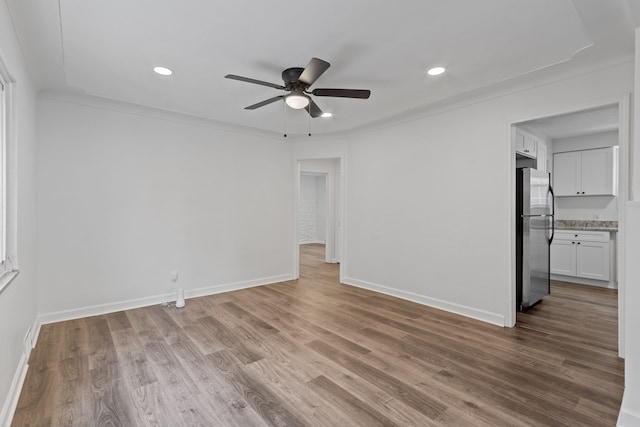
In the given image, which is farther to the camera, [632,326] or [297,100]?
[297,100]

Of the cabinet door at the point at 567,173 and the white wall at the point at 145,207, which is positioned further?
the cabinet door at the point at 567,173

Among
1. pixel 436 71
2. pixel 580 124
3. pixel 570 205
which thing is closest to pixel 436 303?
pixel 436 71

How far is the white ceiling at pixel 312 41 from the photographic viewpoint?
196 cm

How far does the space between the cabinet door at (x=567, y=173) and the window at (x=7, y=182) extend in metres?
7.29

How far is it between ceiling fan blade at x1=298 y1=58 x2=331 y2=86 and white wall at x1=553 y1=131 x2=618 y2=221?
538 centimetres

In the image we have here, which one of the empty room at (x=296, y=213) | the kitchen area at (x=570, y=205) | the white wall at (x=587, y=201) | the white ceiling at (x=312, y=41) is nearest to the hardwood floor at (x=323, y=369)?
the empty room at (x=296, y=213)

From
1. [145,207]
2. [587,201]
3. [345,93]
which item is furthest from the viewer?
[587,201]

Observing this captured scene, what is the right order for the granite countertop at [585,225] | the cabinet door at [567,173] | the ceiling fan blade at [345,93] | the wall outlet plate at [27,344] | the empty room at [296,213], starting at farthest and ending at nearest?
1. the cabinet door at [567,173]
2. the granite countertop at [585,225]
3. the ceiling fan blade at [345,93]
4. the wall outlet plate at [27,344]
5. the empty room at [296,213]

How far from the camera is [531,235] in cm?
376

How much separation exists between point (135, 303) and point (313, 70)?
11.7ft

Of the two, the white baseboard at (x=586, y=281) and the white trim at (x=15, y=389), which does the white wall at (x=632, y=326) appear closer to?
the white trim at (x=15, y=389)

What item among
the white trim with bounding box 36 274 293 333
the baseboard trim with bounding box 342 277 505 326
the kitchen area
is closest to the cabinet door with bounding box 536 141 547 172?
the kitchen area

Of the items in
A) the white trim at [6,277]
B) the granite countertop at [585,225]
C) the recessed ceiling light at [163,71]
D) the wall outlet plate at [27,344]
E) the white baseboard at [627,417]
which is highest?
the recessed ceiling light at [163,71]

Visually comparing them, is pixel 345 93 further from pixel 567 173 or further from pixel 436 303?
pixel 567 173
